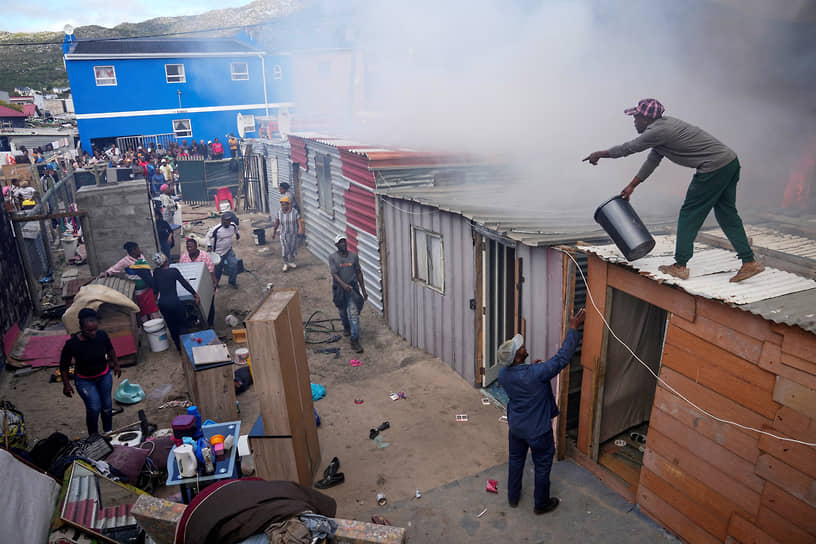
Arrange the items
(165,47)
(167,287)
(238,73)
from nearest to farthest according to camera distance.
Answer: (167,287), (165,47), (238,73)

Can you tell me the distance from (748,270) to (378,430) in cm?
450

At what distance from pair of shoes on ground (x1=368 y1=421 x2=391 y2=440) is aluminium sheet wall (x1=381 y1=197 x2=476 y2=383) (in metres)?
1.47

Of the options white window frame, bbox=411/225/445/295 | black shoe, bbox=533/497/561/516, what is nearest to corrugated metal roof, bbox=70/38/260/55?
white window frame, bbox=411/225/445/295

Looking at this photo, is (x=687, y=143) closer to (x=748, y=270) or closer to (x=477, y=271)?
(x=748, y=270)

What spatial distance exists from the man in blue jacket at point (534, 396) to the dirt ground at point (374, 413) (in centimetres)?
126

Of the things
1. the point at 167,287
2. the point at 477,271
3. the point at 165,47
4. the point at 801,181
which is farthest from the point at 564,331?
the point at 165,47

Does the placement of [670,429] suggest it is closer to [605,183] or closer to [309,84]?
[605,183]

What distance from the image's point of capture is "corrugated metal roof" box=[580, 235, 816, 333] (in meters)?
3.45

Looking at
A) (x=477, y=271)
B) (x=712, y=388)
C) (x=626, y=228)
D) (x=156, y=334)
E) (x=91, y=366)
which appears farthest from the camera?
(x=156, y=334)

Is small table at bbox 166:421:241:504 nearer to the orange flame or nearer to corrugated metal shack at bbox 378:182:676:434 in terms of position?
corrugated metal shack at bbox 378:182:676:434

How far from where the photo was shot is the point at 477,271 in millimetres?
6977

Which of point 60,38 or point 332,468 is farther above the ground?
point 60,38

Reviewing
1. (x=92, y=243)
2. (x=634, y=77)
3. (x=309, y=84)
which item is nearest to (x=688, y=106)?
(x=634, y=77)

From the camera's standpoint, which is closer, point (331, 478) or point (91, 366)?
point (331, 478)
